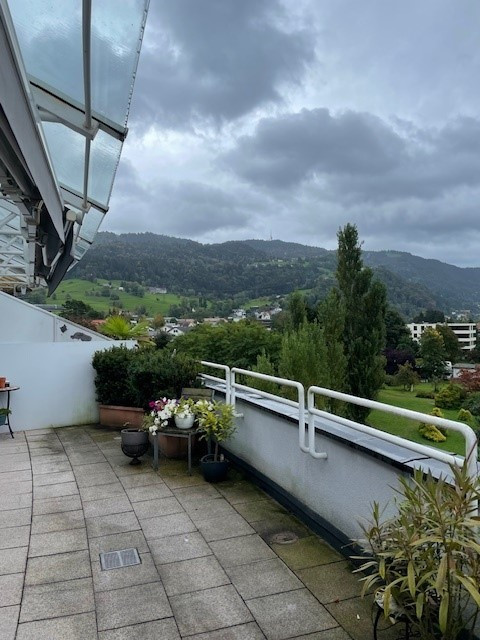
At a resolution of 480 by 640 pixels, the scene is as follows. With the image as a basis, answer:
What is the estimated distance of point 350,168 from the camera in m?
73.5

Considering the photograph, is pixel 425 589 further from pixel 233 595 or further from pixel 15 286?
pixel 15 286

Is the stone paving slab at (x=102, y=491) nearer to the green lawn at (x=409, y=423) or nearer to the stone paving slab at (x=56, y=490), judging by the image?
the stone paving slab at (x=56, y=490)

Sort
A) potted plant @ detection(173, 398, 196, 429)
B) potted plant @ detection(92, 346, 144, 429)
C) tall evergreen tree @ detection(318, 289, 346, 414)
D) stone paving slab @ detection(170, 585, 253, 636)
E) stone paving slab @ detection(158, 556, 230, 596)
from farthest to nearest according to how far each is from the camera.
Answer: tall evergreen tree @ detection(318, 289, 346, 414) → potted plant @ detection(92, 346, 144, 429) → potted plant @ detection(173, 398, 196, 429) → stone paving slab @ detection(158, 556, 230, 596) → stone paving slab @ detection(170, 585, 253, 636)

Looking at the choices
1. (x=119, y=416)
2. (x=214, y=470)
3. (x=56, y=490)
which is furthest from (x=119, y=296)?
(x=214, y=470)

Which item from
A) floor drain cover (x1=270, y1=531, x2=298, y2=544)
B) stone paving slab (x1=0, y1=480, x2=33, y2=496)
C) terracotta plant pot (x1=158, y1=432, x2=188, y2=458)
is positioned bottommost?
stone paving slab (x1=0, y1=480, x2=33, y2=496)

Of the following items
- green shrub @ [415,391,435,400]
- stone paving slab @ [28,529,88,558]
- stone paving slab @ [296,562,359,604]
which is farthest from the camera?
green shrub @ [415,391,435,400]

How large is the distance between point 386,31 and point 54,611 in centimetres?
960

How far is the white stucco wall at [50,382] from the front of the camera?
6977 mm

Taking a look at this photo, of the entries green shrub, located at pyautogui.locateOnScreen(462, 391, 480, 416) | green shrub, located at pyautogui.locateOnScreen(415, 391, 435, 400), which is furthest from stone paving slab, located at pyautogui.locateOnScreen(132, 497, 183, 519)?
green shrub, located at pyautogui.locateOnScreen(415, 391, 435, 400)

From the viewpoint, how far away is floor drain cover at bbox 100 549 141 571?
2866mm

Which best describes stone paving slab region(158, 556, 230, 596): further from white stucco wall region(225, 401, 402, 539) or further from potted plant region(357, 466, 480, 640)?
potted plant region(357, 466, 480, 640)

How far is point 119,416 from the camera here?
6859mm

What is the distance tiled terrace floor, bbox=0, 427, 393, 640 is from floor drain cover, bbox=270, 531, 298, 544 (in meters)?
0.04

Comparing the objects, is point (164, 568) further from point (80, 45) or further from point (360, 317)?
point (360, 317)
